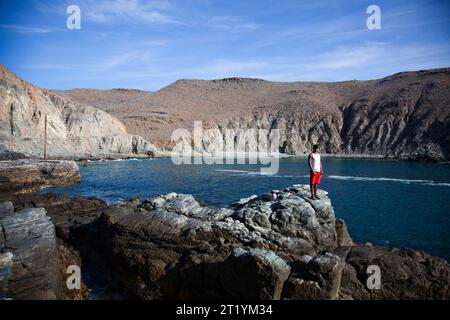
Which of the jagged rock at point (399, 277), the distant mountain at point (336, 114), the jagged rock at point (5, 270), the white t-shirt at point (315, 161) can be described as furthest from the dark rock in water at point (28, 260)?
the distant mountain at point (336, 114)

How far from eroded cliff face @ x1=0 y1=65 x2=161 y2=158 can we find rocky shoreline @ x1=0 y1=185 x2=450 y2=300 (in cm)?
3662

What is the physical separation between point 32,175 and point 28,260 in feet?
82.1

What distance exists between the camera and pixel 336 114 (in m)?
109

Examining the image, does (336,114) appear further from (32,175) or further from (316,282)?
(316,282)

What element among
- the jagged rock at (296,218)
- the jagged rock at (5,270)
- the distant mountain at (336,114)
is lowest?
the jagged rock at (5,270)

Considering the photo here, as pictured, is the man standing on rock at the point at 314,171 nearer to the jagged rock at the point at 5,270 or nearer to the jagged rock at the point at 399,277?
the jagged rock at the point at 399,277

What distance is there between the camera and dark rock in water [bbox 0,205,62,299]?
8.34 m

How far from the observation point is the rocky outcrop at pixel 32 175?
92.7ft

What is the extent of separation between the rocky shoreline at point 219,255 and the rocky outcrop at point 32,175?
17254 mm

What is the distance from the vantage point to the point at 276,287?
8.04 m

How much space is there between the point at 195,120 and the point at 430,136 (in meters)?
71.4

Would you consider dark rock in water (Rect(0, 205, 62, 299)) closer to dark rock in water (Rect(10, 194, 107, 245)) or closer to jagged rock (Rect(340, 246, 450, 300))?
dark rock in water (Rect(10, 194, 107, 245))

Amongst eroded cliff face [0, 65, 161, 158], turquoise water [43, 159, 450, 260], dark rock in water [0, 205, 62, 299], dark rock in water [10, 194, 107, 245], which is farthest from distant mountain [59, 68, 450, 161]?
dark rock in water [0, 205, 62, 299]

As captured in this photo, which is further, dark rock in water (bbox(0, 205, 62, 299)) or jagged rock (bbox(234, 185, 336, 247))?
jagged rock (bbox(234, 185, 336, 247))
